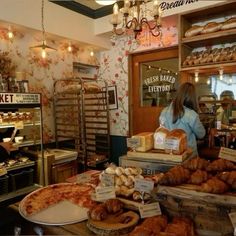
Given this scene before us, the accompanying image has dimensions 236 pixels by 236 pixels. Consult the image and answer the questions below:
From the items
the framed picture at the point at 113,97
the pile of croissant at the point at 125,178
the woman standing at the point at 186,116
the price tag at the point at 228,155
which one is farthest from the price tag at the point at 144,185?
the framed picture at the point at 113,97

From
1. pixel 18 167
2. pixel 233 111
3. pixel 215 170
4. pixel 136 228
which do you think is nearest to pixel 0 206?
pixel 18 167

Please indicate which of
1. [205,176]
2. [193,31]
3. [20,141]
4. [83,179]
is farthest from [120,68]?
[205,176]

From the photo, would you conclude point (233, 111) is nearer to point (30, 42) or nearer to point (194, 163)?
point (194, 163)

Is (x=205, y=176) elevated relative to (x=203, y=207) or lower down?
elevated

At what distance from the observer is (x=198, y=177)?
3.92ft

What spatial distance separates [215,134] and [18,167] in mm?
2400

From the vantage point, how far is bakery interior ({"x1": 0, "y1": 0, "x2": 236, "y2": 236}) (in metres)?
1.18

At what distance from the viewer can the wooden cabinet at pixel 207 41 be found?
287 centimetres

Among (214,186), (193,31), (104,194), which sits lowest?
(104,194)

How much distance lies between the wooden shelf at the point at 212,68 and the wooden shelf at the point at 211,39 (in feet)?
1.07

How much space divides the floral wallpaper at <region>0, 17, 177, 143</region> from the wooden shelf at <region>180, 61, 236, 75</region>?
2.31ft

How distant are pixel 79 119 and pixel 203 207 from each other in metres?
2.87

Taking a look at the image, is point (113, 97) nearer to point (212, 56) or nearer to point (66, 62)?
point (66, 62)

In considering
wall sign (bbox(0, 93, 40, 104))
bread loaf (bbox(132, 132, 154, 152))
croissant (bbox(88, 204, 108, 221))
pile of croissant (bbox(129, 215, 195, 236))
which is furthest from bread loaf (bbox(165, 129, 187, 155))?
wall sign (bbox(0, 93, 40, 104))
